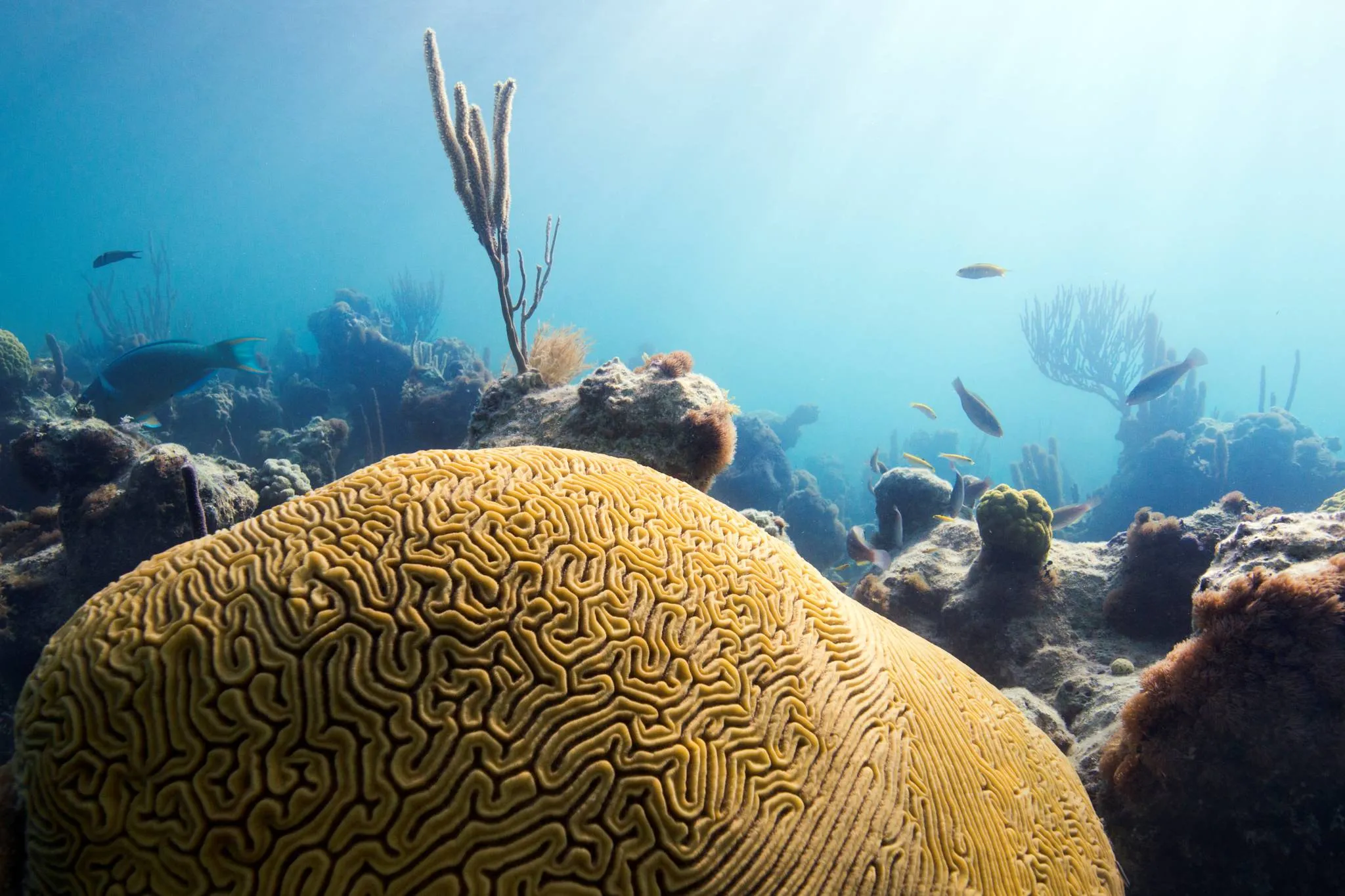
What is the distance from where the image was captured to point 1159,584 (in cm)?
574

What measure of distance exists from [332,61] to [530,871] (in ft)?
285

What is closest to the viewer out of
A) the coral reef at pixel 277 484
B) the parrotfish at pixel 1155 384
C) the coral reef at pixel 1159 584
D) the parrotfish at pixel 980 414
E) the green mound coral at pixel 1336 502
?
the coral reef at pixel 1159 584

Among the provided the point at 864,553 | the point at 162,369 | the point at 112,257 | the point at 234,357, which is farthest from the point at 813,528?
the point at 112,257

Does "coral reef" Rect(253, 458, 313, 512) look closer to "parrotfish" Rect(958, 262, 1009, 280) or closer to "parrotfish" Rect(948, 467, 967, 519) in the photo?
"parrotfish" Rect(948, 467, 967, 519)

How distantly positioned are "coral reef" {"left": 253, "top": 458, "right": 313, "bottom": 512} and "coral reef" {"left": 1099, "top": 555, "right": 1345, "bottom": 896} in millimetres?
8157

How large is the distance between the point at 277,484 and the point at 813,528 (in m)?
13.9

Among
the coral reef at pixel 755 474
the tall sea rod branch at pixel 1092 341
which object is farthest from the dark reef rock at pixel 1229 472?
the coral reef at pixel 755 474

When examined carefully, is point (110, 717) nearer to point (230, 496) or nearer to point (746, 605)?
point (746, 605)

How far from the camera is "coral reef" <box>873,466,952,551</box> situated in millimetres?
9422

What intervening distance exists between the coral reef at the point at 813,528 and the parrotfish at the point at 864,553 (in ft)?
25.9

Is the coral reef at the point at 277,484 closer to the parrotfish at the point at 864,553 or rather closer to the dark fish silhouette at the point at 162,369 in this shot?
the dark fish silhouette at the point at 162,369

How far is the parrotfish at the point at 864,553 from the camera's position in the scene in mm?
8164

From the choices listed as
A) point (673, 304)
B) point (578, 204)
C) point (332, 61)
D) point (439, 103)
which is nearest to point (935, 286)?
point (673, 304)

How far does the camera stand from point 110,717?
1.80 metres
